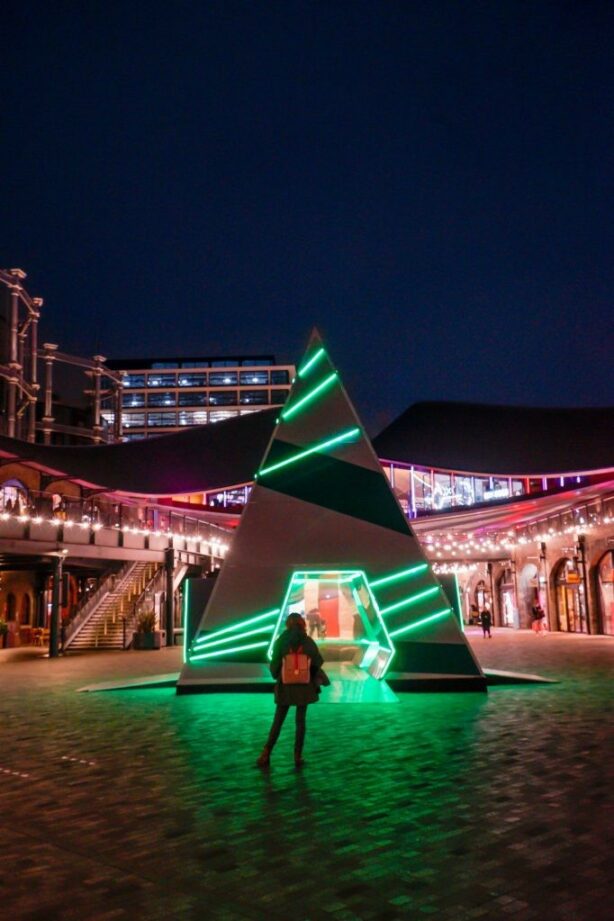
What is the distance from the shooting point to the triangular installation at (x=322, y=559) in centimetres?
1238

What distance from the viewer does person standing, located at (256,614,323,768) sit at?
7.02 m

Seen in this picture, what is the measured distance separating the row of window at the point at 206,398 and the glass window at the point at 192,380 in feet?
3.93

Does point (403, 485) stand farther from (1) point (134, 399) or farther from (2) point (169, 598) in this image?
(1) point (134, 399)

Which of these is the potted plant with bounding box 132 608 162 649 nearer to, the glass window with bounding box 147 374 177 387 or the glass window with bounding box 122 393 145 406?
the glass window with bounding box 122 393 145 406

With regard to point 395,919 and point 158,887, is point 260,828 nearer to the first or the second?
point 158,887

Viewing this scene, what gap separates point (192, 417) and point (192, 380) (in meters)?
4.69

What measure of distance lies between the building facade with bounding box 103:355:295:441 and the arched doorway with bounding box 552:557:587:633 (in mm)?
60575

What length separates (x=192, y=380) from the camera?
300 ft

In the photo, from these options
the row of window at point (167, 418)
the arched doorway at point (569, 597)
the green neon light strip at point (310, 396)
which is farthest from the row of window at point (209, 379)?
the green neon light strip at point (310, 396)

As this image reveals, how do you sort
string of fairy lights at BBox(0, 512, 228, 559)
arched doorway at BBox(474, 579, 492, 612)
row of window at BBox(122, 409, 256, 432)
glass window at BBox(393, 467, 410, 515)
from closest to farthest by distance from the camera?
Answer: string of fairy lights at BBox(0, 512, 228, 559), glass window at BBox(393, 467, 410, 515), arched doorway at BBox(474, 579, 492, 612), row of window at BBox(122, 409, 256, 432)

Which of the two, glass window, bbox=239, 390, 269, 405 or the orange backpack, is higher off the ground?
glass window, bbox=239, 390, 269, 405

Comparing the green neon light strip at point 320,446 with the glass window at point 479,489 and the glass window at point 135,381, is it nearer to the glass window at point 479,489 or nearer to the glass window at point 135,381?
the glass window at point 479,489

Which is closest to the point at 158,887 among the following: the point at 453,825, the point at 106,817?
the point at 106,817

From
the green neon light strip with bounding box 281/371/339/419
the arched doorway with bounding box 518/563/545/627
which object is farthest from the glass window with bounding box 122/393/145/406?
the green neon light strip with bounding box 281/371/339/419
